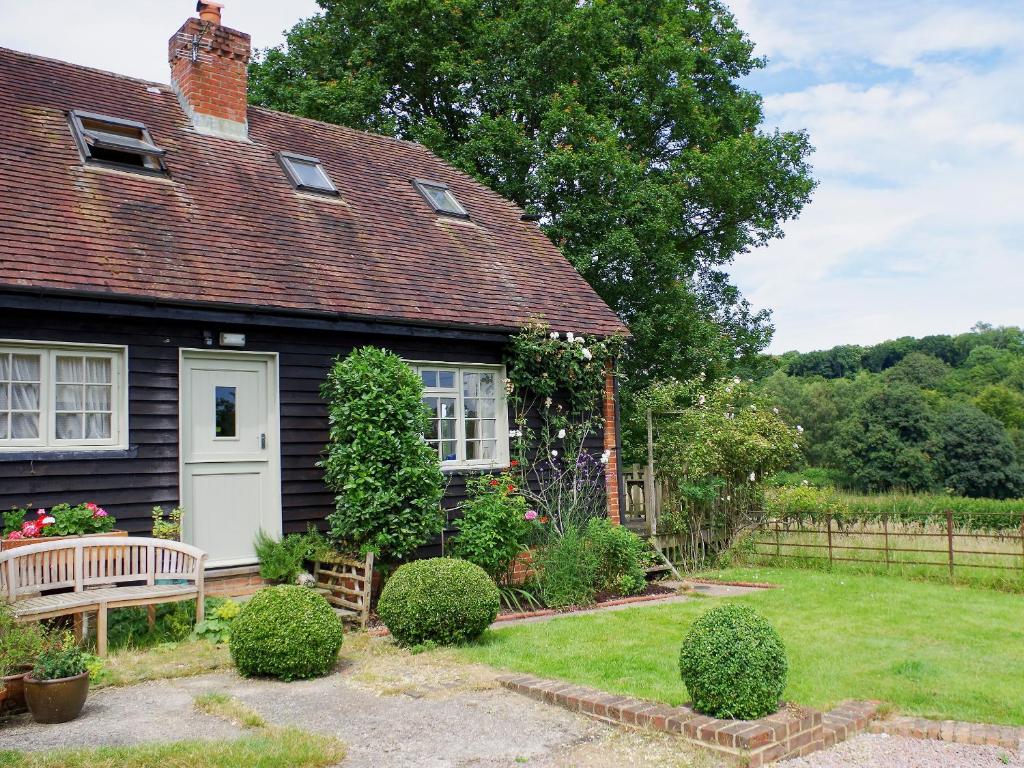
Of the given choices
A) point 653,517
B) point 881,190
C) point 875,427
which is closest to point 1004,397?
point 875,427

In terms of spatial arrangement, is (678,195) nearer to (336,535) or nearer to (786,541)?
(786,541)

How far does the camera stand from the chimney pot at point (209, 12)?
12.0 m

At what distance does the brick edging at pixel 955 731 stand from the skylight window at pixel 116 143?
9600mm

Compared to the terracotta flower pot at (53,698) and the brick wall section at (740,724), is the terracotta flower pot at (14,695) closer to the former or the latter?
the terracotta flower pot at (53,698)

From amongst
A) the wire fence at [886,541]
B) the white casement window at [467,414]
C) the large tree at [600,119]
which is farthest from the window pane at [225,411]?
the large tree at [600,119]

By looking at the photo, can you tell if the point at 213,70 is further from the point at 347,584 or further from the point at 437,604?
the point at 437,604

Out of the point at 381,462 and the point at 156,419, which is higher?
the point at 156,419

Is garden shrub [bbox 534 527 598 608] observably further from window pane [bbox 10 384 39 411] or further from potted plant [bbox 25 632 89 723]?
window pane [bbox 10 384 39 411]

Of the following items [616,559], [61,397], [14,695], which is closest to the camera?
[14,695]

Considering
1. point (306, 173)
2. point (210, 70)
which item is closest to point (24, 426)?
point (306, 173)

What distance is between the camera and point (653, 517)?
44.4 ft

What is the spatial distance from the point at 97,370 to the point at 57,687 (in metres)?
4.04

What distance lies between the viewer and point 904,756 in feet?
15.7

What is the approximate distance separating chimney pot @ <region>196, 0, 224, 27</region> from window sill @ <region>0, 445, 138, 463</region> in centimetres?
672
